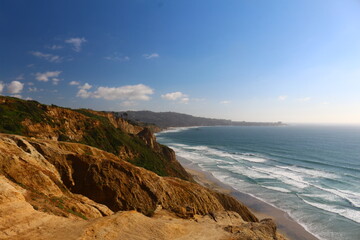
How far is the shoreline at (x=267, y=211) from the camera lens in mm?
25955

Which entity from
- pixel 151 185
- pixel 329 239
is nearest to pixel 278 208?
pixel 329 239

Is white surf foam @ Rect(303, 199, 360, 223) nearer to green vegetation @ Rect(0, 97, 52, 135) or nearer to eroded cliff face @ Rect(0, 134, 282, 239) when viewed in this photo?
eroded cliff face @ Rect(0, 134, 282, 239)

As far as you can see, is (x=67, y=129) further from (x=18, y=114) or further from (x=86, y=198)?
(x=86, y=198)

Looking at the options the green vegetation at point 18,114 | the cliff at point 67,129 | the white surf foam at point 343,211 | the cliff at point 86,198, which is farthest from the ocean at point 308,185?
the green vegetation at point 18,114

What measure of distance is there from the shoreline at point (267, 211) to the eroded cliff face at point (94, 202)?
6337mm

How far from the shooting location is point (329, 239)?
24.5 m

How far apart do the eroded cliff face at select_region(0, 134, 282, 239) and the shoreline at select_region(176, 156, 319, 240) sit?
20.8 ft

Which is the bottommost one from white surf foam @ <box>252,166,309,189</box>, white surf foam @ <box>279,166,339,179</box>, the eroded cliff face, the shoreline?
the shoreline

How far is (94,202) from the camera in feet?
50.8

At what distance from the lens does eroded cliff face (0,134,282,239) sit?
902 cm

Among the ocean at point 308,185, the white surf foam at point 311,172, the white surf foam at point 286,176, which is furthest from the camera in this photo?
the white surf foam at point 311,172

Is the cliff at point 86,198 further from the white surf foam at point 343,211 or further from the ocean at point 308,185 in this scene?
the white surf foam at point 343,211

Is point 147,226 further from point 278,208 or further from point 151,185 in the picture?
point 278,208

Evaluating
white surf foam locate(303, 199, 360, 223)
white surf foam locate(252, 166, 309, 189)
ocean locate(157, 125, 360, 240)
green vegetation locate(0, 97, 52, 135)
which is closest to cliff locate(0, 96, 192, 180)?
green vegetation locate(0, 97, 52, 135)
